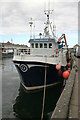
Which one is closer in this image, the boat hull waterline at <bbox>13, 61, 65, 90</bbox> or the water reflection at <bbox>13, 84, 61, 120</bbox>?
the water reflection at <bbox>13, 84, 61, 120</bbox>

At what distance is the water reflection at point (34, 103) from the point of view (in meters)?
6.88

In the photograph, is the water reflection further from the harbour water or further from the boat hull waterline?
the boat hull waterline

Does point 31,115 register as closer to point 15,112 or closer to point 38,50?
point 15,112

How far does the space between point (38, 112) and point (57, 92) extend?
10.7 feet

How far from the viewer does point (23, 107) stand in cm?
Result: 767

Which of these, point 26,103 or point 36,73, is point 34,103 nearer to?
point 26,103

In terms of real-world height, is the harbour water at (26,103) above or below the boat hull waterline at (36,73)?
below

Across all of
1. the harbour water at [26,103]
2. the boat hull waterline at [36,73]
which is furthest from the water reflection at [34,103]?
the boat hull waterline at [36,73]

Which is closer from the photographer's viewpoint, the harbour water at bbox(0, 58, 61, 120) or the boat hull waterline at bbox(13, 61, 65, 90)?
the harbour water at bbox(0, 58, 61, 120)

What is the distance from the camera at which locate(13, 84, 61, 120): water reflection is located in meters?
6.88

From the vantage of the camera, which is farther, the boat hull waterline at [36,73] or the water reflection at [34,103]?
the boat hull waterline at [36,73]

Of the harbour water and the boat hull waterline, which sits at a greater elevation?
the boat hull waterline

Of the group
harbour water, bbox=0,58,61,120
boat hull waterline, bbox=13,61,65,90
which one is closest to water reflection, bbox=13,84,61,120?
harbour water, bbox=0,58,61,120

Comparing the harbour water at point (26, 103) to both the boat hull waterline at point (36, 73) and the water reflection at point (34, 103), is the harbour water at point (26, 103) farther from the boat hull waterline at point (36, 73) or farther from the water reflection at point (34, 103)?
the boat hull waterline at point (36, 73)
